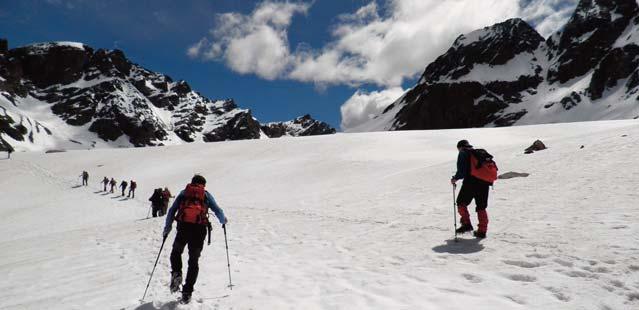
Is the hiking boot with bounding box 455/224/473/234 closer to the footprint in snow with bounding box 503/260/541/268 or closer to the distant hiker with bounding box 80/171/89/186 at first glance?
the footprint in snow with bounding box 503/260/541/268

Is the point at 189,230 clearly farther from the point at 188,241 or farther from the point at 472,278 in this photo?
the point at 472,278

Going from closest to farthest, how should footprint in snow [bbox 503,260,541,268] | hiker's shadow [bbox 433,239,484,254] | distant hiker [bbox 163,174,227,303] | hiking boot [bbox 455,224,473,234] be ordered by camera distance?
distant hiker [bbox 163,174,227,303], footprint in snow [bbox 503,260,541,268], hiker's shadow [bbox 433,239,484,254], hiking boot [bbox 455,224,473,234]

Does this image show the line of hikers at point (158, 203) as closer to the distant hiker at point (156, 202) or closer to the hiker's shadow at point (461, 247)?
the distant hiker at point (156, 202)

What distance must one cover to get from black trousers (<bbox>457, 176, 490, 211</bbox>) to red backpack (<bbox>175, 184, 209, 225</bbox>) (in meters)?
6.19

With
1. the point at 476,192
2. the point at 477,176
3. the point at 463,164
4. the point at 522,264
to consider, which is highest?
the point at 463,164

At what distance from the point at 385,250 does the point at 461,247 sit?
6.13 feet

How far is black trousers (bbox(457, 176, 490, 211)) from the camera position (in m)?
9.77

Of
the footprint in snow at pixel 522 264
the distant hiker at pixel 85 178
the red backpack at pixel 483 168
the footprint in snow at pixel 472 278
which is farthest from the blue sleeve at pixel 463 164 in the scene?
the distant hiker at pixel 85 178

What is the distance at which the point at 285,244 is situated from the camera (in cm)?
1245

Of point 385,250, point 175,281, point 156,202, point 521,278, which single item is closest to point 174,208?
point 175,281

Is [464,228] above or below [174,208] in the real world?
below

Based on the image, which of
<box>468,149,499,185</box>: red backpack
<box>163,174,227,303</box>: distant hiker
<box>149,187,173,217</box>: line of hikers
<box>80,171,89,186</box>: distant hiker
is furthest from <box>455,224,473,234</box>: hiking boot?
<box>80,171,89,186</box>: distant hiker

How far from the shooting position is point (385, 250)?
→ 1035 cm

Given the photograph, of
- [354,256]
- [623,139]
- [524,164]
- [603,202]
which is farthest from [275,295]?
[623,139]
